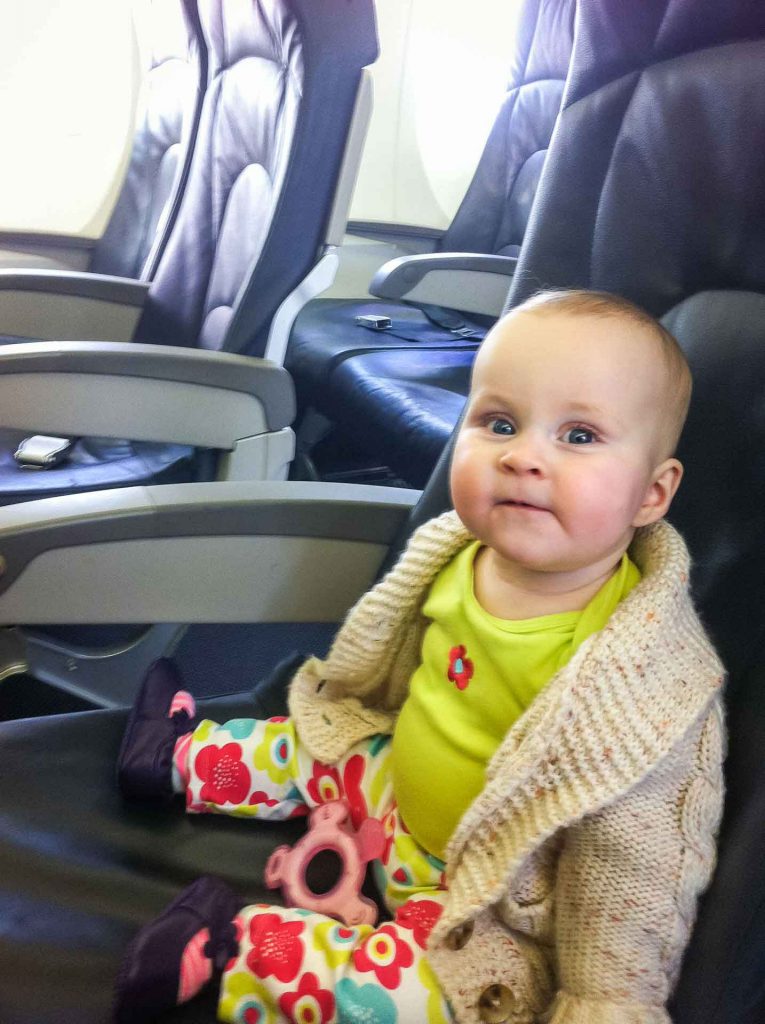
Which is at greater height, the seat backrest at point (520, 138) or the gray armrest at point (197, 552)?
the seat backrest at point (520, 138)

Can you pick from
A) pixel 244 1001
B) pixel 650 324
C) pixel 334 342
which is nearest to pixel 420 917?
pixel 244 1001

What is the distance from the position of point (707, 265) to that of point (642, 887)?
50cm

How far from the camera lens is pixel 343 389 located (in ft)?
6.06

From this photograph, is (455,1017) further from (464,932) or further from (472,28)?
(472,28)

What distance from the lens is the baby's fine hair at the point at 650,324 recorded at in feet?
2.16

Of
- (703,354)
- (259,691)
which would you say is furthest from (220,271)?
(703,354)

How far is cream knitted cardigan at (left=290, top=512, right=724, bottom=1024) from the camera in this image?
1.92 ft

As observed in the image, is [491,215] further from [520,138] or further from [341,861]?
[341,861]

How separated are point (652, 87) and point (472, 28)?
91.8 inches

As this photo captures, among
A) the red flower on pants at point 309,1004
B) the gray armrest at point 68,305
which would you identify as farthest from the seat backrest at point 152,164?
the red flower on pants at point 309,1004

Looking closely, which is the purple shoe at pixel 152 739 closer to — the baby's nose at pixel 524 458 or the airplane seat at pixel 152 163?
the baby's nose at pixel 524 458

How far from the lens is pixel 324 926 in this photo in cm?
69

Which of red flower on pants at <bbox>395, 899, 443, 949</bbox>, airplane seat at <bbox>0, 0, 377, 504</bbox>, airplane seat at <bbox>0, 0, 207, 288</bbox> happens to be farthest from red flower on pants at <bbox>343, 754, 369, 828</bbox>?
airplane seat at <bbox>0, 0, 207, 288</bbox>

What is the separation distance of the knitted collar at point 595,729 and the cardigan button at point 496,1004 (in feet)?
0.24
